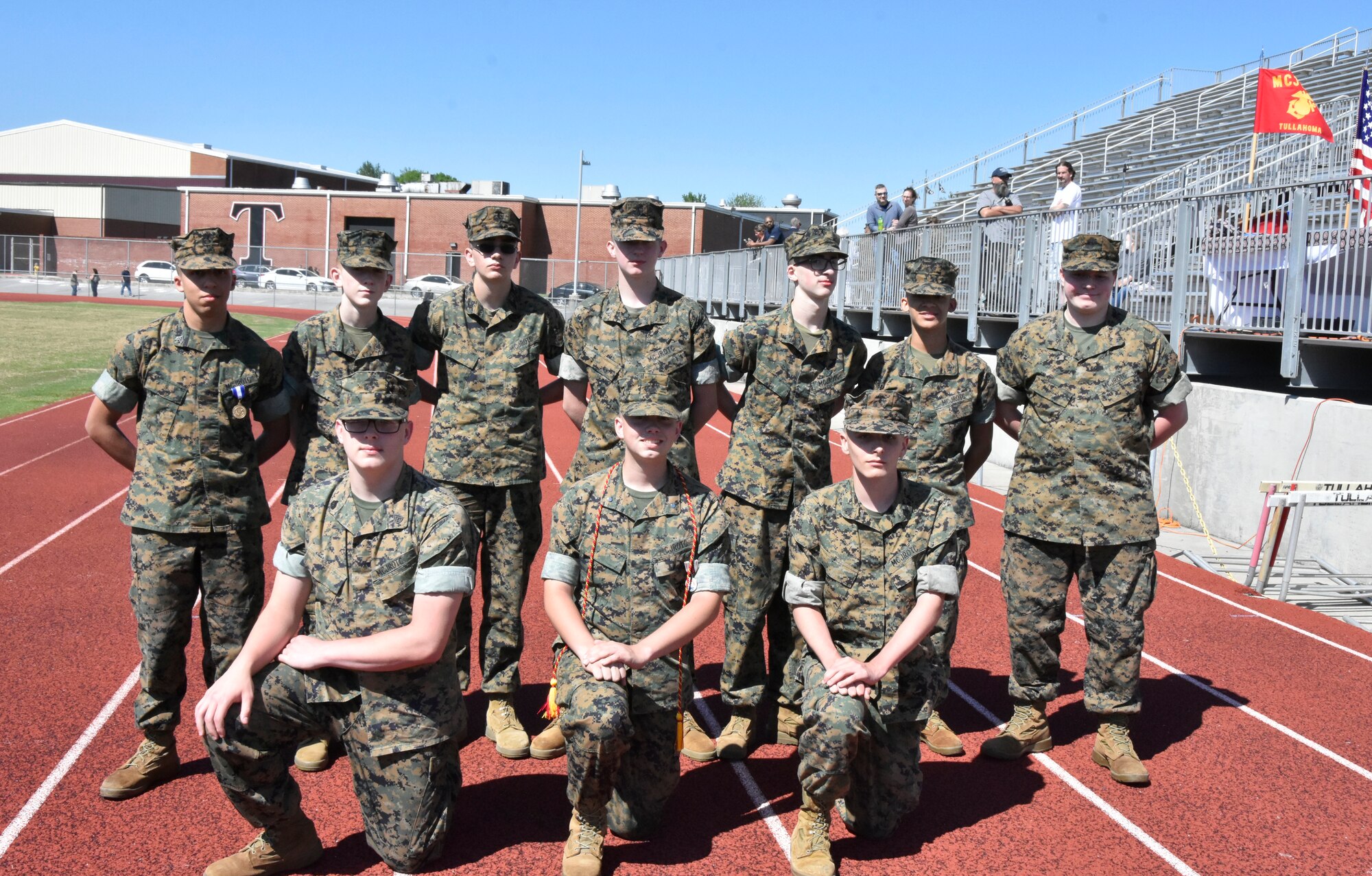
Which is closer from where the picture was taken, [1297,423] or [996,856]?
[996,856]

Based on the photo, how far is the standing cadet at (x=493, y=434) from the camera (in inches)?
211

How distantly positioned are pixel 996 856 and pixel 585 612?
1.87 metres


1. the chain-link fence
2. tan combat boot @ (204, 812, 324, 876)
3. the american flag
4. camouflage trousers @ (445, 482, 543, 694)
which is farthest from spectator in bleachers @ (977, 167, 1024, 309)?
tan combat boot @ (204, 812, 324, 876)

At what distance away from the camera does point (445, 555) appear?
→ 402 cm

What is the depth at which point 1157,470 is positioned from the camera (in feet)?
37.0

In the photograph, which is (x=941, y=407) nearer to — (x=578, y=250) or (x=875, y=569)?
(x=875, y=569)

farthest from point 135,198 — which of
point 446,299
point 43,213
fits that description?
point 446,299

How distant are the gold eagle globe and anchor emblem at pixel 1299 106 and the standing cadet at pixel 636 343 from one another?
1165 centimetres

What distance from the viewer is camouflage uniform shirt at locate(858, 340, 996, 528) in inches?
210

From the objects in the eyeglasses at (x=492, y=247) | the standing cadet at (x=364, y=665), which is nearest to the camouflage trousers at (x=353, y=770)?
the standing cadet at (x=364, y=665)

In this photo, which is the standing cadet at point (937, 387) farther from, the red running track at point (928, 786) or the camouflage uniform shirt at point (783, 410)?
the red running track at point (928, 786)

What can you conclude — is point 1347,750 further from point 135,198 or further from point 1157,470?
point 135,198

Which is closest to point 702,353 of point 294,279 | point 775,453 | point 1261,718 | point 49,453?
point 775,453

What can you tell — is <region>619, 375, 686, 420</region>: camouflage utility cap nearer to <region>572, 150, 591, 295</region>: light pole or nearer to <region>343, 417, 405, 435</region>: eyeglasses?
<region>343, 417, 405, 435</region>: eyeglasses
